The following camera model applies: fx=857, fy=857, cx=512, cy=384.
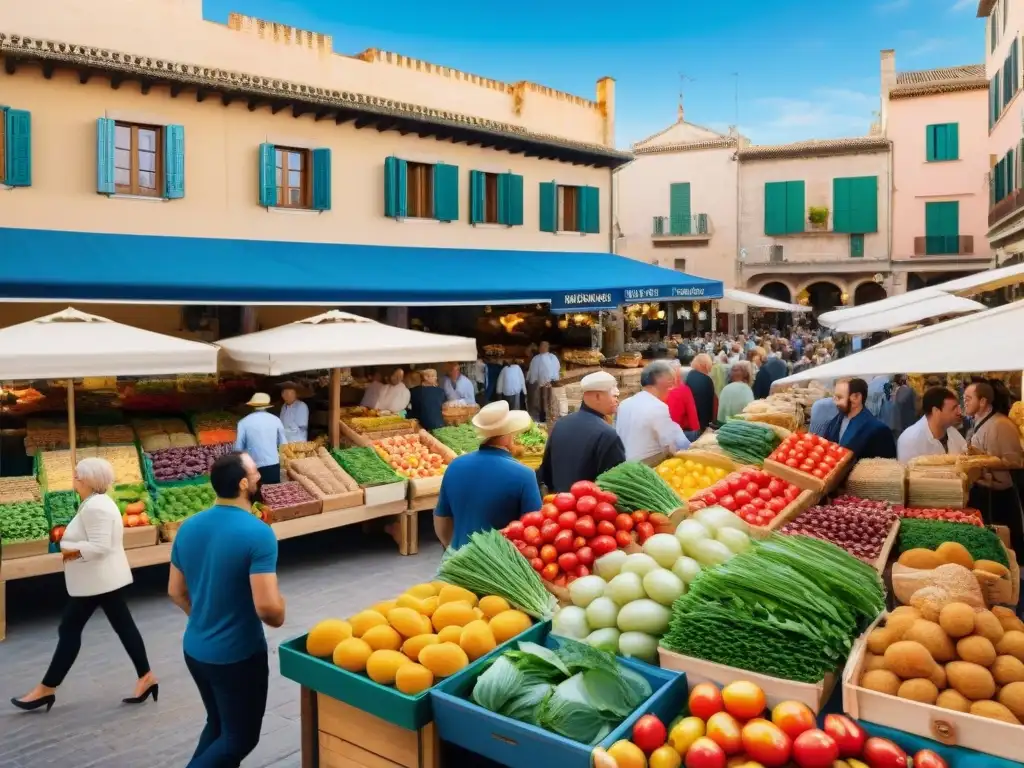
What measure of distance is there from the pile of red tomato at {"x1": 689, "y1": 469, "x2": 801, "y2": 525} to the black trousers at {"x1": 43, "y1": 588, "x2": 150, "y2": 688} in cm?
349

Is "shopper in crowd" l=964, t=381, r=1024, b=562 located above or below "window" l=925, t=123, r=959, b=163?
below

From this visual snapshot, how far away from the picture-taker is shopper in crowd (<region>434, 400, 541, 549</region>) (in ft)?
15.2

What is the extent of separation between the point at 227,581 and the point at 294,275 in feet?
34.2

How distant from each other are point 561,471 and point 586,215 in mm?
15546

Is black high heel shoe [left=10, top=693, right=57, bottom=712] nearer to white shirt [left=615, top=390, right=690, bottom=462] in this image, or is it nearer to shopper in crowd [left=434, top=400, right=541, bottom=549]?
shopper in crowd [left=434, top=400, right=541, bottom=549]

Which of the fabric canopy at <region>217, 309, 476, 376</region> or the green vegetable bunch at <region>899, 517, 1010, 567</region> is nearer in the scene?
the green vegetable bunch at <region>899, 517, 1010, 567</region>

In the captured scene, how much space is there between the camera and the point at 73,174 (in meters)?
12.6

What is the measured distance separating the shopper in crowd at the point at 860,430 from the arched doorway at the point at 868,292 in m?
26.0

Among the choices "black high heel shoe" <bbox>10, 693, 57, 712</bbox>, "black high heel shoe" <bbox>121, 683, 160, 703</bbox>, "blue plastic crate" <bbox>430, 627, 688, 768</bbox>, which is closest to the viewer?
"blue plastic crate" <bbox>430, 627, 688, 768</bbox>

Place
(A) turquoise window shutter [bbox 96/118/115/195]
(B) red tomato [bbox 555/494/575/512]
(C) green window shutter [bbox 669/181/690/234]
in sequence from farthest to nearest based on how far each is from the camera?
1. (C) green window shutter [bbox 669/181/690/234]
2. (A) turquoise window shutter [bbox 96/118/115/195]
3. (B) red tomato [bbox 555/494/575/512]

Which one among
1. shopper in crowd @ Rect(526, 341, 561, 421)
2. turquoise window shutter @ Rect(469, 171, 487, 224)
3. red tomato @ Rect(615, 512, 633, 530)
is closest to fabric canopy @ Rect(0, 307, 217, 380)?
red tomato @ Rect(615, 512, 633, 530)

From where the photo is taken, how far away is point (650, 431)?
6.89 meters

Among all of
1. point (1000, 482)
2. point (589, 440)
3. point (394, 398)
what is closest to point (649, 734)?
point (589, 440)

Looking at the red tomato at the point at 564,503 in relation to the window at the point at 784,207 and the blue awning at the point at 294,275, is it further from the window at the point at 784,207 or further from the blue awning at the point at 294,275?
the window at the point at 784,207
